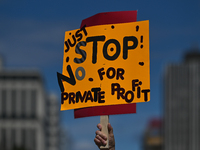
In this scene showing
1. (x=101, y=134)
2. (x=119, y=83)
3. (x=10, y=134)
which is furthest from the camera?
(x=10, y=134)

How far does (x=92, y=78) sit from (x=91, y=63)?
7.8 inches

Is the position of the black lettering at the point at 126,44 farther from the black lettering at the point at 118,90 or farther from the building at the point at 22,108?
the building at the point at 22,108

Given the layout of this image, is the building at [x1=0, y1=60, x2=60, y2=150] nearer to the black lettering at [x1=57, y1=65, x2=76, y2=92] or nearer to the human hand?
the black lettering at [x1=57, y1=65, x2=76, y2=92]

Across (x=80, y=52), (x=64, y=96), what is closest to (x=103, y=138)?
(x=64, y=96)

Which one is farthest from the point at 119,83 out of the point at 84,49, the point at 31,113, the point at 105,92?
the point at 31,113

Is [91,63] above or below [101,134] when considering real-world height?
above

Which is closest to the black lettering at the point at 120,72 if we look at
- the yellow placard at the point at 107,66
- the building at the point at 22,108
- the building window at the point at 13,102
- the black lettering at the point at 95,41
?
the yellow placard at the point at 107,66

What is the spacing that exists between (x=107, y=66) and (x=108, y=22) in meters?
0.60

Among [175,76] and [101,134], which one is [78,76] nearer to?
[101,134]

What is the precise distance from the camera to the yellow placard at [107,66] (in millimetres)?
6566

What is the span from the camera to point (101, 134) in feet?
20.3

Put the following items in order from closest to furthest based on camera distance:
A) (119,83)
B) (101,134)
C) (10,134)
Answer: (101,134), (119,83), (10,134)

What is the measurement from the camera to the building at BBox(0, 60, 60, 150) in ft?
536

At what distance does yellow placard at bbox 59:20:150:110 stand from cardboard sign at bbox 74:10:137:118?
56 millimetres
